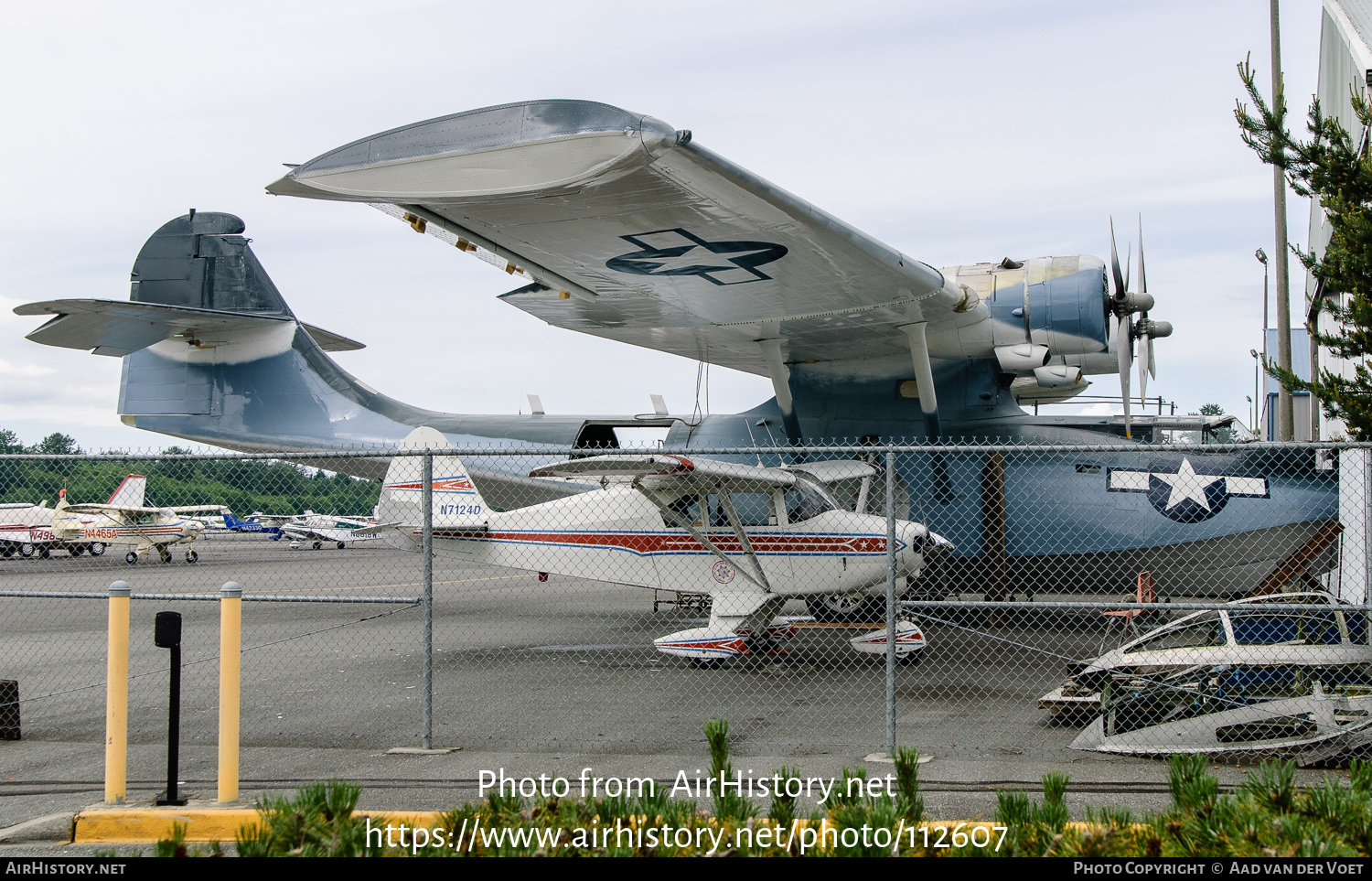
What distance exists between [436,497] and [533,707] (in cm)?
546

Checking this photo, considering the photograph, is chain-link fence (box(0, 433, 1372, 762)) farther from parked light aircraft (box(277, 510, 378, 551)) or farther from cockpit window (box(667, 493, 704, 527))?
parked light aircraft (box(277, 510, 378, 551))

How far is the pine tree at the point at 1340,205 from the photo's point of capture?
6.83 m

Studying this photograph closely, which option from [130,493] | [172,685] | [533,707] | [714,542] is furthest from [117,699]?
[130,493]

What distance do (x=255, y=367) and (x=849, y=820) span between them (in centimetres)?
1422

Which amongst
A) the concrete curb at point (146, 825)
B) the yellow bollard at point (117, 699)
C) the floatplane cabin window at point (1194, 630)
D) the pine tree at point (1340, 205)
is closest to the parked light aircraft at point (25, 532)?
the yellow bollard at point (117, 699)

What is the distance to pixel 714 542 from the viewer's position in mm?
10430

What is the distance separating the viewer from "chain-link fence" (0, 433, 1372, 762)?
19.8ft

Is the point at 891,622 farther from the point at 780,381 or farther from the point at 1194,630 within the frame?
the point at 780,381

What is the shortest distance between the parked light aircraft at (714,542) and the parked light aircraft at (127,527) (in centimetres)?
2140

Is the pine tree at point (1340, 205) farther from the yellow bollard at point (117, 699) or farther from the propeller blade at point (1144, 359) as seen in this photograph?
the yellow bollard at point (117, 699)

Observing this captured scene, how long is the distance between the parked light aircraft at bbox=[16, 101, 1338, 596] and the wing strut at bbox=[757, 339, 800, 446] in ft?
0.13


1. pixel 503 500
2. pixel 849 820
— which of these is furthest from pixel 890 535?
pixel 503 500

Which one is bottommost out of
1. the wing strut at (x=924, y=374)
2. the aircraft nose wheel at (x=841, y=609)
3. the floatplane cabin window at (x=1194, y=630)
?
the aircraft nose wheel at (x=841, y=609)
